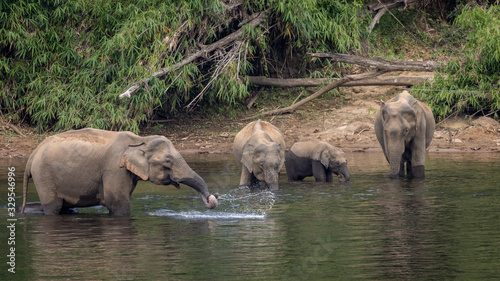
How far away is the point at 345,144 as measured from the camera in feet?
67.3

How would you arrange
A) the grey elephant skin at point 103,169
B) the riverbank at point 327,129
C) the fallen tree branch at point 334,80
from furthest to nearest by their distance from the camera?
the fallen tree branch at point 334,80
the riverbank at point 327,129
the grey elephant skin at point 103,169

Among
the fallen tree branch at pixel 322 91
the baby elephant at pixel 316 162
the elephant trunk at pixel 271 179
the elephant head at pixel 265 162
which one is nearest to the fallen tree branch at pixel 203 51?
the fallen tree branch at pixel 322 91

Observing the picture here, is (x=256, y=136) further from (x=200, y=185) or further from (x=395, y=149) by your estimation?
(x=200, y=185)

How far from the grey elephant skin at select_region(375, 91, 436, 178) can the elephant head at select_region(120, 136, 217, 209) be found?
5.21 m

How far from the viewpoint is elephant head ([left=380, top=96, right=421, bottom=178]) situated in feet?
49.4

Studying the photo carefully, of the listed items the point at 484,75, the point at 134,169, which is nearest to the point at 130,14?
the point at 484,75

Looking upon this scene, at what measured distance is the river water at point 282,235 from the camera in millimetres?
7793

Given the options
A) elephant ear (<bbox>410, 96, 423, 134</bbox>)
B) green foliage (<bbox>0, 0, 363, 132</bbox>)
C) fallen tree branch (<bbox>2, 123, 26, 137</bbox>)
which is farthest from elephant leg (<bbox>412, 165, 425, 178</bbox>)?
fallen tree branch (<bbox>2, 123, 26, 137</bbox>)

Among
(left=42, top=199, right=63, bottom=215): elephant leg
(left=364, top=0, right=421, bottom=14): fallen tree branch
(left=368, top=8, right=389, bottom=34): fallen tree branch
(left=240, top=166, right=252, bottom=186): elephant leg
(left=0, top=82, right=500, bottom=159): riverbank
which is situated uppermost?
(left=364, top=0, right=421, bottom=14): fallen tree branch

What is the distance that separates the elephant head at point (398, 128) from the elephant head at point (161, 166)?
17.1ft

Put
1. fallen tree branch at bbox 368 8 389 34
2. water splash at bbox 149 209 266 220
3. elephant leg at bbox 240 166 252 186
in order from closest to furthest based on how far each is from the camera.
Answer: water splash at bbox 149 209 266 220 < elephant leg at bbox 240 166 252 186 < fallen tree branch at bbox 368 8 389 34

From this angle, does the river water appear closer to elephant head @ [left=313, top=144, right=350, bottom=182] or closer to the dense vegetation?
elephant head @ [left=313, top=144, right=350, bottom=182]

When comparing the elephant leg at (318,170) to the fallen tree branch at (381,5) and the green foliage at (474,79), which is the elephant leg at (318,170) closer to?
the green foliage at (474,79)

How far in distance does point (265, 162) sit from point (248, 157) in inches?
22.8
